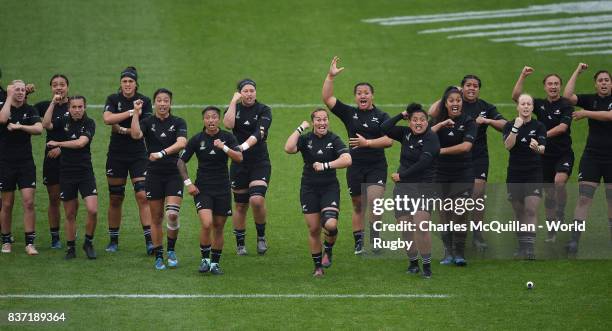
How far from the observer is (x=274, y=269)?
56.1ft

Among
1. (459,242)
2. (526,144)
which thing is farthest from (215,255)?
(526,144)

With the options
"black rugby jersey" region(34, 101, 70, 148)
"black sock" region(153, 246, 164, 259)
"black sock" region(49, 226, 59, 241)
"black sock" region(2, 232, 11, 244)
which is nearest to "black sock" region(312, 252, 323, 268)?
"black sock" region(153, 246, 164, 259)

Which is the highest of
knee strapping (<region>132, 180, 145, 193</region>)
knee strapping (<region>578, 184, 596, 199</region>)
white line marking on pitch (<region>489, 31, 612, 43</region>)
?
white line marking on pitch (<region>489, 31, 612, 43</region>)

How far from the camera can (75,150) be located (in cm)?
1738

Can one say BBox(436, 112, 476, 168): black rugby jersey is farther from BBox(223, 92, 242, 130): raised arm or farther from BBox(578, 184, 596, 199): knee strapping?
BBox(223, 92, 242, 130): raised arm

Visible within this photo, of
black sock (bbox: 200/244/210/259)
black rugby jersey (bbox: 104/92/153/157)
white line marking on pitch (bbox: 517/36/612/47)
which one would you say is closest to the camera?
black sock (bbox: 200/244/210/259)

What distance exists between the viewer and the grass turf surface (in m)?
15.1

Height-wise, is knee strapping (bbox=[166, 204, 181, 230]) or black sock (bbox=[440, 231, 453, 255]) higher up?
knee strapping (bbox=[166, 204, 181, 230])

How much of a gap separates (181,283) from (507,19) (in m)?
18.0

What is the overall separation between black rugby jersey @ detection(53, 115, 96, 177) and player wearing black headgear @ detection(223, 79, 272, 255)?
2106 mm

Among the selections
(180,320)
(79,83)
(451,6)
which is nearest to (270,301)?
(180,320)

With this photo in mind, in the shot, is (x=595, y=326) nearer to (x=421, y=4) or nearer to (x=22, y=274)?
(x=22, y=274)

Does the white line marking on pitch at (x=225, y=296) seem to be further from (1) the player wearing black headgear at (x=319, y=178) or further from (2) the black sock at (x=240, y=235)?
(2) the black sock at (x=240, y=235)

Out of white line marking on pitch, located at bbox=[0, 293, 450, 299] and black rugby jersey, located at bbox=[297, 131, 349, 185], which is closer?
white line marking on pitch, located at bbox=[0, 293, 450, 299]
